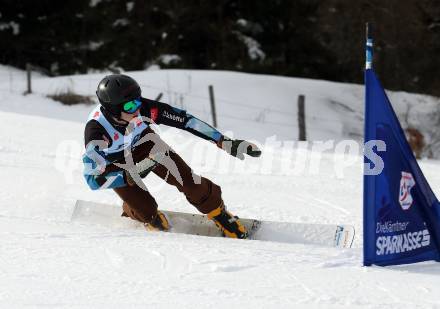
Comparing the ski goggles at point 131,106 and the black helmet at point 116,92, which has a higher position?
the black helmet at point 116,92

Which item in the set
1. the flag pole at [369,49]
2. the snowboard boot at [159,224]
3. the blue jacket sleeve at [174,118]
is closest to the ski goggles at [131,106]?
the blue jacket sleeve at [174,118]

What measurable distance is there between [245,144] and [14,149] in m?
5.30

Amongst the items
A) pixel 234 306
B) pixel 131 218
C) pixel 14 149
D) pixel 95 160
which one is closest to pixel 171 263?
pixel 234 306

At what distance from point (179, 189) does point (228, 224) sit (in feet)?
1.68

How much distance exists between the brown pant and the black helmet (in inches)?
22.4

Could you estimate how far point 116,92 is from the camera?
5.46m

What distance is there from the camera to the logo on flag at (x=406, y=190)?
453cm

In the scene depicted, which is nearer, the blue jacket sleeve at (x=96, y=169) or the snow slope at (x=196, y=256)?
the snow slope at (x=196, y=256)

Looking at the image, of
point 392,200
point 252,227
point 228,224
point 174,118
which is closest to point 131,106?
point 174,118

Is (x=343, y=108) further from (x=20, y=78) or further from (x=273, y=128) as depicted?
(x=20, y=78)

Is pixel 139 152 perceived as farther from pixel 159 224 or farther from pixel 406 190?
pixel 406 190

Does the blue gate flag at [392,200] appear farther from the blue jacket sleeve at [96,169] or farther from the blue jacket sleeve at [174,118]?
the blue jacket sleeve at [96,169]

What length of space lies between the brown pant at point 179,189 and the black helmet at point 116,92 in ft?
1.87

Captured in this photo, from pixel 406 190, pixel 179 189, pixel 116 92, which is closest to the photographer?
pixel 406 190
